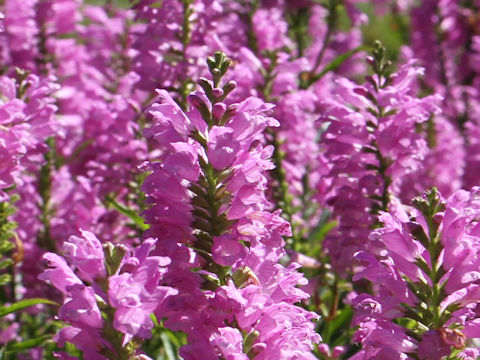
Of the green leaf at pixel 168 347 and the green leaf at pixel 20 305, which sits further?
the green leaf at pixel 168 347

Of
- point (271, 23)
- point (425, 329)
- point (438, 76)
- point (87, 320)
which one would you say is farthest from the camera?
point (438, 76)

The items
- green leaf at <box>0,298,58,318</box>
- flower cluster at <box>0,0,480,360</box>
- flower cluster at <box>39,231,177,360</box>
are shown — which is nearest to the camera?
flower cluster at <box>39,231,177,360</box>

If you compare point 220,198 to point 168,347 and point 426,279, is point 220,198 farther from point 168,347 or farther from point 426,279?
point 168,347

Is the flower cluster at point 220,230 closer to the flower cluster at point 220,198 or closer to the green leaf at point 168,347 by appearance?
the flower cluster at point 220,198

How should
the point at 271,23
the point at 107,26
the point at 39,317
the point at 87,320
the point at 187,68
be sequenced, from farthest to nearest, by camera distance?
the point at 107,26 → the point at 39,317 → the point at 271,23 → the point at 187,68 → the point at 87,320

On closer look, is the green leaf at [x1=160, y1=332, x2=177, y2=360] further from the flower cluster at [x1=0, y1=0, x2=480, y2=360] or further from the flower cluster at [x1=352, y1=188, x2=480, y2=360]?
the flower cluster at [x1=352, y1=188, x2=480, y2=360]

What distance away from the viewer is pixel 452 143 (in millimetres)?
4988

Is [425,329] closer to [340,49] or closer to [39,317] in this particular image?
[39,317]

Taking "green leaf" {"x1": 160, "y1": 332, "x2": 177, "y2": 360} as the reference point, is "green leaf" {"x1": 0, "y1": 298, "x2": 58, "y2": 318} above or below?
above

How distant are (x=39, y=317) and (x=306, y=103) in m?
1.91

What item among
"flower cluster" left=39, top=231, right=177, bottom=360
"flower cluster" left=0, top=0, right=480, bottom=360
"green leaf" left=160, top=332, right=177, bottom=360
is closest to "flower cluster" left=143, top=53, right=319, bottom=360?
"flower cluster" left=0, top=0, right=480, bottom=360

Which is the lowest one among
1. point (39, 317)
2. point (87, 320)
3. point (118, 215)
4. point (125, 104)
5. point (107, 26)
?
point (39, 317)

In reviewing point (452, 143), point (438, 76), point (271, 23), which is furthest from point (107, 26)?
point (438, 76)

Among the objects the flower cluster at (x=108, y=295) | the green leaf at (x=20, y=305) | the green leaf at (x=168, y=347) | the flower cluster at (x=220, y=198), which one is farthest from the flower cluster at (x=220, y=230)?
the green leaf at (x=168, y=347)
